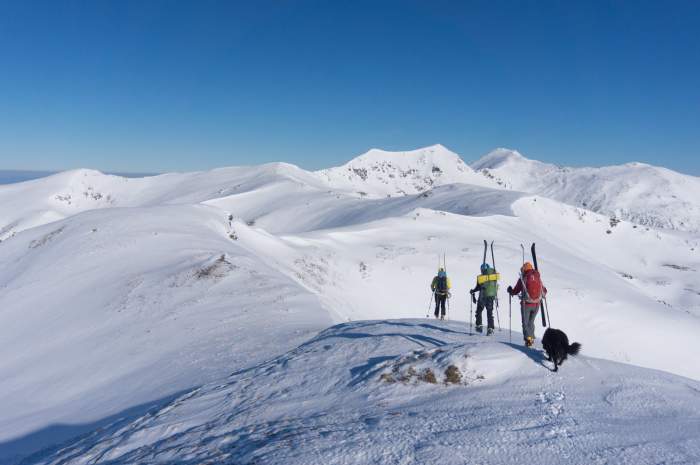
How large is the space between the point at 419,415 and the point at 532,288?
5.61 metres

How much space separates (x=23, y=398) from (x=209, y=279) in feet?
27.3

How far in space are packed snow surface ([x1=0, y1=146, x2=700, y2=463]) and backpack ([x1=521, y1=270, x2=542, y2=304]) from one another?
1.47 meters

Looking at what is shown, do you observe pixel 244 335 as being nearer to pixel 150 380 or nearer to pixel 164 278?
pixel 150 380

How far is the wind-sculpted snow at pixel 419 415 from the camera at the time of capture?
554cm

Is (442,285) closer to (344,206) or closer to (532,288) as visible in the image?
(532,288)

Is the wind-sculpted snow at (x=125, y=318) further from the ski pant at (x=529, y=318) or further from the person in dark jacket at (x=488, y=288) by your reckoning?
the ski pant at (x=529, y=318)

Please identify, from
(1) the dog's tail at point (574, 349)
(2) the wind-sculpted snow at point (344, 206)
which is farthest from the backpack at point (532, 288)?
(2) the wind-sculpted snow at point (344, 206)

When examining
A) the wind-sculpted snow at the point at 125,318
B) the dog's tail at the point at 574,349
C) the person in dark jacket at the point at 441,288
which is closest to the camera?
the dog's tail at the point at 574,349

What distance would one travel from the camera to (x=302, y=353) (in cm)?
1058

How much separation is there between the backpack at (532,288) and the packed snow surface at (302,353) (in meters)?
1.47

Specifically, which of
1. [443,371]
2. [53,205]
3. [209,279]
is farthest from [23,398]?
[53,205]

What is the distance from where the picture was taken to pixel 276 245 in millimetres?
33656

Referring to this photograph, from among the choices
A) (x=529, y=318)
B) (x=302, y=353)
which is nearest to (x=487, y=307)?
(x=529, y=318)

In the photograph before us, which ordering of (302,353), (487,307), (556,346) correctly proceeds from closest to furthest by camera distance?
(556,346) → (302,353) → (487,307)
